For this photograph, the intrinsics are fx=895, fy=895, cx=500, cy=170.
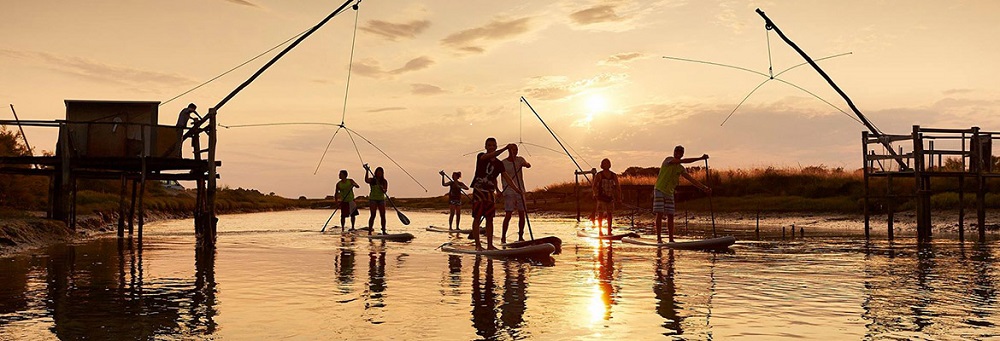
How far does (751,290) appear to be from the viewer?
1189 cm

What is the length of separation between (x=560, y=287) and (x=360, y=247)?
10752mm

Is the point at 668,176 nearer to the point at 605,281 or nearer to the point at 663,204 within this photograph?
the point at 663,204

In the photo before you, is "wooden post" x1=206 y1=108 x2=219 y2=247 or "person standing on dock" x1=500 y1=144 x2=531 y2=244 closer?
"person standing on dock" x1=500 y1=144 x2=531 y2=244

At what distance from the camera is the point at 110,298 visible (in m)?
11.3

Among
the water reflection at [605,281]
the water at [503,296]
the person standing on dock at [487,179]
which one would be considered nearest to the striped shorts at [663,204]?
the water at [503,296]

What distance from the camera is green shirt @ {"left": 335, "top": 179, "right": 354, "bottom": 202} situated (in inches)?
1172

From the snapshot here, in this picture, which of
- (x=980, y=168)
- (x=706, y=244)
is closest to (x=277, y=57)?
(x=706, y=244)

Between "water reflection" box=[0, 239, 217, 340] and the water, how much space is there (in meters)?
0.02

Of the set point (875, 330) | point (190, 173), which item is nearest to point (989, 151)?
point (875, 330)

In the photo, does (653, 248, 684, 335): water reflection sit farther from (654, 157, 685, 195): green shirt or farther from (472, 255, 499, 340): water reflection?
(654, 157, 685, 195): green shirt

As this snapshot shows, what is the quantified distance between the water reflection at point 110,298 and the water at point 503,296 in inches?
1.0

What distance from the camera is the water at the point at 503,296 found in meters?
8.78

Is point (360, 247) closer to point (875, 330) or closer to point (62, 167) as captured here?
point (62, 167)

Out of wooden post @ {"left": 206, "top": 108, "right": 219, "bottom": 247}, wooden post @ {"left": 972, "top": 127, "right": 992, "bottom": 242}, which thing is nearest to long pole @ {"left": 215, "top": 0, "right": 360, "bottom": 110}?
wooden post @ {"left": 206, "top": 108, "right": 219, "bottom": 247}
